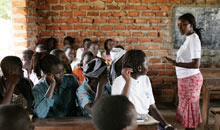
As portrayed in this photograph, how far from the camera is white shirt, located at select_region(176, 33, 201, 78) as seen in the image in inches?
130

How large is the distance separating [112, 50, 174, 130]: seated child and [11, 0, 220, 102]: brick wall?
10.1 ft

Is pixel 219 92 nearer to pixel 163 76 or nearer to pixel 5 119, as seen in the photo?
pixel 163 76

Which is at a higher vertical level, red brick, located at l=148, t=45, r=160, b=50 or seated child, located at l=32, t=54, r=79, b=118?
red brick, located at l=148, t=45, r=160, b=50

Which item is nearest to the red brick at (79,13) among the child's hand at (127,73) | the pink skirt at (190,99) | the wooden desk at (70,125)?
the pink skirt at (190,99)

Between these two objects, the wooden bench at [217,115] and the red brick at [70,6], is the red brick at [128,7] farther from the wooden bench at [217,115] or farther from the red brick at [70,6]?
the wooden bench at [217,115]

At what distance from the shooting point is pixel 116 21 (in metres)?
5.21

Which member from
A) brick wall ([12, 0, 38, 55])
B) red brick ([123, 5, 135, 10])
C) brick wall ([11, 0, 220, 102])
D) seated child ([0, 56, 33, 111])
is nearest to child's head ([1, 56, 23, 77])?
seated child ([0, 56, 33, 111])

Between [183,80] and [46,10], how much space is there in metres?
2.94

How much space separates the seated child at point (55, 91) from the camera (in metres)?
2.22

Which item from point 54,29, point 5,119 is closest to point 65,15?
point 54,29

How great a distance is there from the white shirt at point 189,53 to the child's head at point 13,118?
2.49 meters

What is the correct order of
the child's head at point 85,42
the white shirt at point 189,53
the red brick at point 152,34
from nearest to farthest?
the white shirt at point 189,53 → the child's head at point 85,42 → the red brick at point 152,34

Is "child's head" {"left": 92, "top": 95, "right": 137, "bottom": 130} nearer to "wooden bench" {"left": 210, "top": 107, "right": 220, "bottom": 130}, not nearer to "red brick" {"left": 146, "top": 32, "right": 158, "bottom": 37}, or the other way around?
"wooden bench" {"left": 210, "top": 107, "right": 220, "bottom": 130}

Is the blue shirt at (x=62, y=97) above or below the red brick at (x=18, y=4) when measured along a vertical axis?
below
